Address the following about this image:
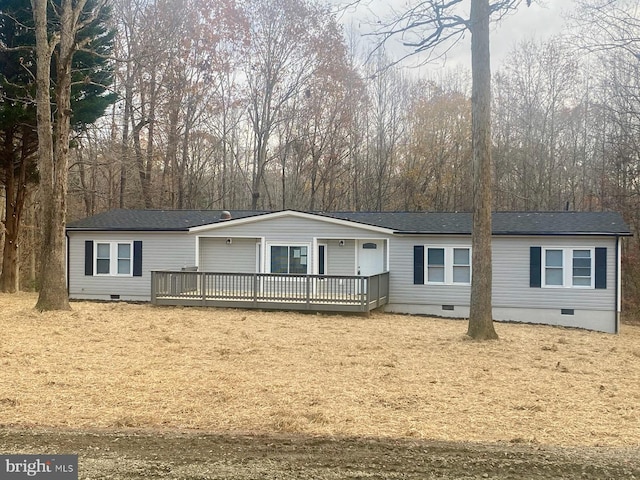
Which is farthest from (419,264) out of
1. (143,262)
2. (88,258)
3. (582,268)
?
(88,258)

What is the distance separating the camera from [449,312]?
18219mm

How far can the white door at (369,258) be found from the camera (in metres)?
19.2

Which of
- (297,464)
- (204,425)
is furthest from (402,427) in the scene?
(204,425)

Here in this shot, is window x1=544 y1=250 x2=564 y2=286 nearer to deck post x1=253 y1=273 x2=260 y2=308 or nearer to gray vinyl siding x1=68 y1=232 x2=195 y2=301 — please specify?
deck post x1=253 y1=273 x2=260 y2=308

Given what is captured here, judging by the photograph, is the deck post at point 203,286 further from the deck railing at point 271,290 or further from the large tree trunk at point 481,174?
the large tree trunk at point 481,174

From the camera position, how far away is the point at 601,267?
1700cm

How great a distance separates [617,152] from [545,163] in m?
3.85

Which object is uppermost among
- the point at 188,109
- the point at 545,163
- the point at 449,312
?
the point at 188,109

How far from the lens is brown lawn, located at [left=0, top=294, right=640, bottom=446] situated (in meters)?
5.99

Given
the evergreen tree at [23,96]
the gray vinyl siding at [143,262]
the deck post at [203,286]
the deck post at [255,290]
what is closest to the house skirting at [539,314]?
the deck post at [255,290]

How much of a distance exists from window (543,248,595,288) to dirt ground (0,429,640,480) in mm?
13051

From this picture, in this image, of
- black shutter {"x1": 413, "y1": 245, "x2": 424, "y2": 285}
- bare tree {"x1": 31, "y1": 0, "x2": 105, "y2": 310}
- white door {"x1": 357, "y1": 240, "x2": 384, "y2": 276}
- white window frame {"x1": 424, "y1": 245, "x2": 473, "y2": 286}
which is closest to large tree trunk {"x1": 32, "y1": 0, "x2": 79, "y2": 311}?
bare tree {"x1": 31, "y1": 0, "x2": 105, "y2": 310}

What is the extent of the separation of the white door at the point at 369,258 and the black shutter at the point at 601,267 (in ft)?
21.4

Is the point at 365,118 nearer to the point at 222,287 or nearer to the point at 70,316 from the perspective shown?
the point at 222,287
